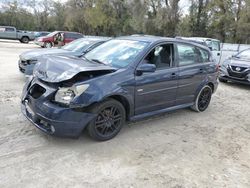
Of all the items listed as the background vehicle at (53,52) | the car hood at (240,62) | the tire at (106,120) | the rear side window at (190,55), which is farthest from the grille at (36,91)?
the car hood at (240,62)

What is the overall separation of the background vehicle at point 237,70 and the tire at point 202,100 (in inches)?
142

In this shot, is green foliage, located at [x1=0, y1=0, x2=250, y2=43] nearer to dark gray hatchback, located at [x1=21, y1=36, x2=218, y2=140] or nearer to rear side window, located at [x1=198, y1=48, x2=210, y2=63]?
rear side window, located at [x1=198, y1=48, x2=210, y2=63]

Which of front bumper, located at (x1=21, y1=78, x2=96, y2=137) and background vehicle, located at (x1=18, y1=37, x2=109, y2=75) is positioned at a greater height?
background vehicle, located at (x1=18, y1=37, x2=109, y2=75)

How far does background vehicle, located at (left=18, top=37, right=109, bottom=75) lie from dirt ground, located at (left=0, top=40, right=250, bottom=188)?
7.26 feet

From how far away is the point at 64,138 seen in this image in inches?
170

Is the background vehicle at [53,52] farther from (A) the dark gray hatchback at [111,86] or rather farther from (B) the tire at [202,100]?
(B) the tire at [202,100]

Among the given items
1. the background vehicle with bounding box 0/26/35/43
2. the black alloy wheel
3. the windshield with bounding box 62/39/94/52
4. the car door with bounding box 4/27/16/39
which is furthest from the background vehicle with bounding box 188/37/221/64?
the car door with bounding box 4/27/16/39

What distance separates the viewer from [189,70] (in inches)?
223

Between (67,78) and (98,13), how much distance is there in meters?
40.0

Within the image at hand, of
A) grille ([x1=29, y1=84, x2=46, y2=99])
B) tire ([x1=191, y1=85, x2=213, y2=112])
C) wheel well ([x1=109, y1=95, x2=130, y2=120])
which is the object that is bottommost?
tire ([x1=191, y1=85, x2=213, y2=112])

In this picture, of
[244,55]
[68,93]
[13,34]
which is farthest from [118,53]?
[13,34]

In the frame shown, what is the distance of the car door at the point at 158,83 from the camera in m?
4.71

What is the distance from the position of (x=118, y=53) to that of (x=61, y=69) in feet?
3.96

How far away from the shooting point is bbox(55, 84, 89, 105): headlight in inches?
154
